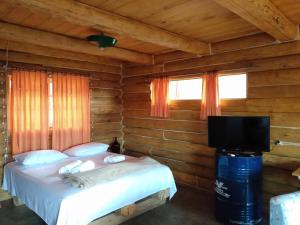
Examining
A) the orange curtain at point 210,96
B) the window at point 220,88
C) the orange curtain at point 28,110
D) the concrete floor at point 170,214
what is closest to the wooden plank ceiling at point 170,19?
the orange curtain at point 210,96

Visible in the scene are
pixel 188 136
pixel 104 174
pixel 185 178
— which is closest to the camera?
pixel 104 174

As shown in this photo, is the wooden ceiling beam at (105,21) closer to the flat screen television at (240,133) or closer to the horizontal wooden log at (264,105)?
the horizontal wooden log at (264,105)

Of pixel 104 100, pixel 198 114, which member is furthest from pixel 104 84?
pixel 198 114

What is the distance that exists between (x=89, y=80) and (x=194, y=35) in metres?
2.28

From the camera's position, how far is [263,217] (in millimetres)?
3145

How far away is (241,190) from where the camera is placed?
2877 millimetres

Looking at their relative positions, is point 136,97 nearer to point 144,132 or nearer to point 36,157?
point 144,132

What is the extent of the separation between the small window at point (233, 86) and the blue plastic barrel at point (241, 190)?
1.01 metres

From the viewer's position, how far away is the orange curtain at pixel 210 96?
366 cm

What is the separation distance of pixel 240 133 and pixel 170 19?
5.62ft

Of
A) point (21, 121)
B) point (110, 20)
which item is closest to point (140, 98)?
point (21, 121)

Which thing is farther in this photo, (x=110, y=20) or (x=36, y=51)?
(x=36, y=51)

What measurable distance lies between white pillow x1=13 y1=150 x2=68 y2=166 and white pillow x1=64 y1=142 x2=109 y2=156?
29cm

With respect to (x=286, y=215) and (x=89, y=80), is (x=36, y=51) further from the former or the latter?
(x=286, y=215)
